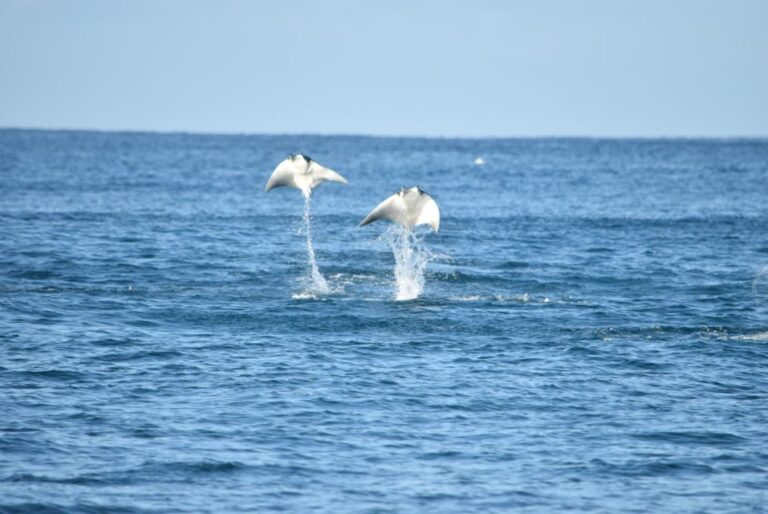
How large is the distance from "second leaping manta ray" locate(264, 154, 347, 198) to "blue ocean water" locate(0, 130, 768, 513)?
124 inches

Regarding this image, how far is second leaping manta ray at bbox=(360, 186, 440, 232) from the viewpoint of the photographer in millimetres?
31078

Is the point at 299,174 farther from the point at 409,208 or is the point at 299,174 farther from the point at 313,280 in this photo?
the point at 313,280

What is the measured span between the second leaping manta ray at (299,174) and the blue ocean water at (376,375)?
314 cm

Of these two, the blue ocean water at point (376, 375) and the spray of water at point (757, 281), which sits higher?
the spray of water at point (757, 281)

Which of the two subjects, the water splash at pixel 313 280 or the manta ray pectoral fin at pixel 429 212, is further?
the water splash at pixel 313 280

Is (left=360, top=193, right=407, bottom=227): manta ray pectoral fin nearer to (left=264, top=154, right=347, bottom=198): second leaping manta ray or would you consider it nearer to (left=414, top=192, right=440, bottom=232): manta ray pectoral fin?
(left=414, top=192, right=440, bottom=232): manta ray pectoral fin

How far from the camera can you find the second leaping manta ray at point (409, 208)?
3108cm

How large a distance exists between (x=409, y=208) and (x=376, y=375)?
27.6 feet

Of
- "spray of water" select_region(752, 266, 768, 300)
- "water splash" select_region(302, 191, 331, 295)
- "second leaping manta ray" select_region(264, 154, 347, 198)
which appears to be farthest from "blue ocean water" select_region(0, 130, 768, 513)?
"second leaping manta ray" select_region(264, 154, 347, 198)

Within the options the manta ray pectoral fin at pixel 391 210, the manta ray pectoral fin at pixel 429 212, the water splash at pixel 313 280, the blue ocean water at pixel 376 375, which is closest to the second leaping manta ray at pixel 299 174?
the water splash at pixel 313 280

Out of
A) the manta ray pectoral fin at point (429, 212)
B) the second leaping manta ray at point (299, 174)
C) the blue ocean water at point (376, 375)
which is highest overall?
the second leaping manta ray at point (299, 174)

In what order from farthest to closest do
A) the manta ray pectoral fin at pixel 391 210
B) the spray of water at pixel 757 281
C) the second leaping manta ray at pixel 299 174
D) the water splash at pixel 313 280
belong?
1. the spray of water at pixel 757 281
2. the water splash at pixel 313 280
3. the second leaping manta ray at pixel 299 174
4. the manta ray pectoral fin at pixel 391 210

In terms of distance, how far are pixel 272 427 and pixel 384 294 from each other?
45.0 feet

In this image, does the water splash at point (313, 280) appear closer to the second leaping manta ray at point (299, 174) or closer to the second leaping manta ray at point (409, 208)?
the second leaping manta ray at point (299, 174)
